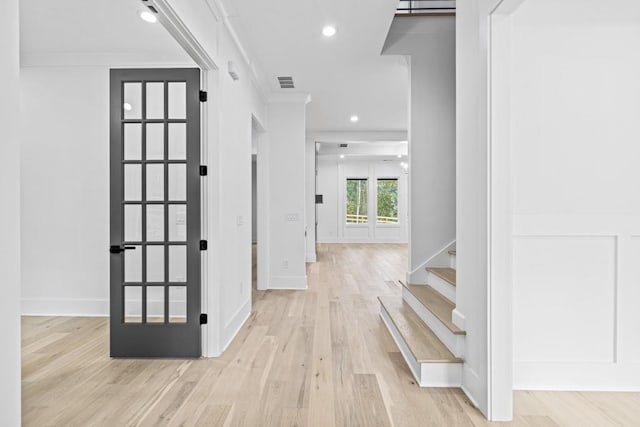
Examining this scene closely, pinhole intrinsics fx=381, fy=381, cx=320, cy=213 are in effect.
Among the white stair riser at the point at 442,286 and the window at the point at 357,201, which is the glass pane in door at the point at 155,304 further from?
the window at the point at 357,201

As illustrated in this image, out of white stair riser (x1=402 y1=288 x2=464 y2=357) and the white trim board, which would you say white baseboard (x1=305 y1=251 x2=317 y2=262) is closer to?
the white trim board

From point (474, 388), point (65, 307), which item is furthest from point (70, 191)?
point (474, 388)

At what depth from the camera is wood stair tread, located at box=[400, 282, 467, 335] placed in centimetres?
252

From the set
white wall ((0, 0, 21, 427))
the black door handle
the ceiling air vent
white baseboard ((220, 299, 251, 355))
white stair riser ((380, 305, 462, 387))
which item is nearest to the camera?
white wall ((0, 0, 21, 427))

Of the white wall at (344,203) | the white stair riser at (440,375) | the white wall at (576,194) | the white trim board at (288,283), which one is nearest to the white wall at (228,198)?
the white trim board at (288,283)

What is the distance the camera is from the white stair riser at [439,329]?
7.84ft

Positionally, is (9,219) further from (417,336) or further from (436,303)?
(436,303)

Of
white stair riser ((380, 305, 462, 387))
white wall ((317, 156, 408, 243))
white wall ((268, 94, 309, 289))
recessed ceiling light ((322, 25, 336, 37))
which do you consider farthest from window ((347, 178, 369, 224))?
white stair riser ((380, 305, 462, 387))

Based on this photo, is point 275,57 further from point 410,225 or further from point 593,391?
point 593,391

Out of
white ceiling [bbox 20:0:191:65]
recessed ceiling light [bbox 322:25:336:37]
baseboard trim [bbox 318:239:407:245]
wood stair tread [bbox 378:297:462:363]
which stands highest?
recessed ceiling light [bbox 322:25:336:37]

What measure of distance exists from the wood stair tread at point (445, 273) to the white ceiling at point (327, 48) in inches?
88.5

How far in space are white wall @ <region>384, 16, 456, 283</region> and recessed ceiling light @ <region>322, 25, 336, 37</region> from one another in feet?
2.56

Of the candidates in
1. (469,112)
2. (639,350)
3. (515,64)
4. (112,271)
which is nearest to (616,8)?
(515,64)

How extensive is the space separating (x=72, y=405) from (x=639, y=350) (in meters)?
3.33
